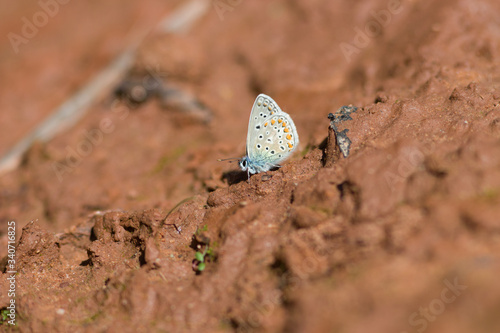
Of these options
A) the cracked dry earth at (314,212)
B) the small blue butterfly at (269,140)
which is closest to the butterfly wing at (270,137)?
the small blue butterfly at (269,140)

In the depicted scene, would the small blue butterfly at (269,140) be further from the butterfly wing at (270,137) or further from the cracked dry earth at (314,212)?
Result: the cracked dry earth at (314,212)

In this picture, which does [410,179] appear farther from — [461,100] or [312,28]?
[312,28]

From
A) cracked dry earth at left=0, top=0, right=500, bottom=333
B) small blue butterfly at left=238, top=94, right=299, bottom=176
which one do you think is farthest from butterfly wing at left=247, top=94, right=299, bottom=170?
cracked dry earth at left=0, top=0, right=500, bottom=333

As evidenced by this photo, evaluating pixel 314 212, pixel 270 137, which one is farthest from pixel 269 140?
pixel 314 212

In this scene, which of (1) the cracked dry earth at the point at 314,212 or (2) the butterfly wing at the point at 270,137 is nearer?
(1) the cracked dry earth at the point at 314,212

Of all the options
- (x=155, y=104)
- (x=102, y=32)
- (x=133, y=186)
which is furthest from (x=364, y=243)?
(x=102, y=32)

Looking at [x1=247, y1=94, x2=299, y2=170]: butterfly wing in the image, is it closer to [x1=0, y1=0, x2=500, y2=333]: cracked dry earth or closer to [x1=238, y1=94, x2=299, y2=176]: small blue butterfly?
[x1=238, y1=94, x2=299, y2=176]: small blue butterfly

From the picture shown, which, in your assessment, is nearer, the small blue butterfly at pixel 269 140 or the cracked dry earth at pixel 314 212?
the cracked dry earth at pixel 314 212

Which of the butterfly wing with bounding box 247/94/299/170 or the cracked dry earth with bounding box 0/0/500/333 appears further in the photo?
the butterfly wing with bounding box 247/94/299/170
